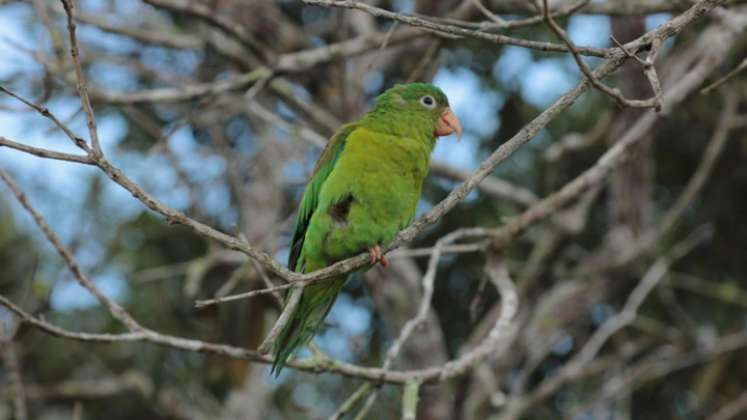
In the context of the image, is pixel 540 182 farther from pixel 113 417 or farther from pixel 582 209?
pixel 113 417

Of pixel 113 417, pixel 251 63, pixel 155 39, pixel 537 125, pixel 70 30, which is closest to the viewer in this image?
pixel 70 30

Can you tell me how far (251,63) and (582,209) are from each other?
2172 millimetres

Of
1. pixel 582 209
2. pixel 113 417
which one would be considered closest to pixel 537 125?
pixel 582 209

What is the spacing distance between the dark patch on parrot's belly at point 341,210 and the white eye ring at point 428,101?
0.68m

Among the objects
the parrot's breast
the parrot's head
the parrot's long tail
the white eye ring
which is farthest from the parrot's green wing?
the white eye ring

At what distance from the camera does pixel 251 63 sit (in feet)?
17.4

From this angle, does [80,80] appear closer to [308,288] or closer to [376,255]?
[376,255]

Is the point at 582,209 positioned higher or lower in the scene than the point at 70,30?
higher

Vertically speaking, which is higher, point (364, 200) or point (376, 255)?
point (364, 200)

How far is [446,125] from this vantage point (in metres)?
4.01

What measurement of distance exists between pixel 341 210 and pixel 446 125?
2.48 ft

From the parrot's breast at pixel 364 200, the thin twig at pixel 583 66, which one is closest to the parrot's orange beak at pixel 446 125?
the parrot's breast at pixel 364 200

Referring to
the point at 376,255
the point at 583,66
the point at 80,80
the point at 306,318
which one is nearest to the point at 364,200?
the point at 376,255

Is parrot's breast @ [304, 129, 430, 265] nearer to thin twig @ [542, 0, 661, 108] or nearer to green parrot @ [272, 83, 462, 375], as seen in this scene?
green parrot @ [272, 83, 462, 375]
